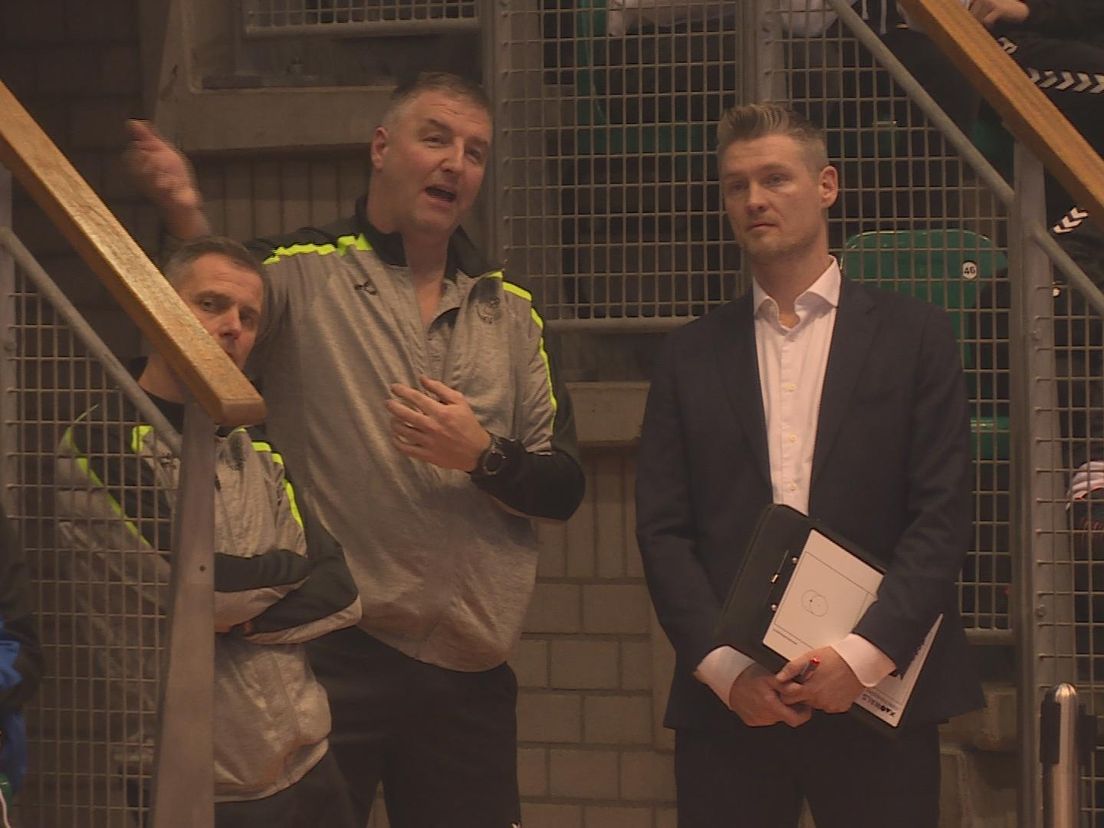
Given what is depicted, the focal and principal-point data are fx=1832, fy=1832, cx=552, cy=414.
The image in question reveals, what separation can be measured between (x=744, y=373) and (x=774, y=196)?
0.28m

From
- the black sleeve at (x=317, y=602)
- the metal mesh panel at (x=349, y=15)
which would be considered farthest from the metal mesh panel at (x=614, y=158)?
the black sleeve at (x=317, y=602)

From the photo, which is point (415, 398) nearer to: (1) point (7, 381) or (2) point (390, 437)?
(2) point (390, 437)

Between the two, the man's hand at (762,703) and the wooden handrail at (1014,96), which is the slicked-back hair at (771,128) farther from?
the man's hand at (762,703)

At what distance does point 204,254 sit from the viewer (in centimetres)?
277

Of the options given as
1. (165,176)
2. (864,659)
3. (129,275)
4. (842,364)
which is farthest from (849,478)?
(165,176)

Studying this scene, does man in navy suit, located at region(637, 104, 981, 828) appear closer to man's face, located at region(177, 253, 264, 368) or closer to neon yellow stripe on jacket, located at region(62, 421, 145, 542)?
man's face, located at region(177, 253, 264, 368)

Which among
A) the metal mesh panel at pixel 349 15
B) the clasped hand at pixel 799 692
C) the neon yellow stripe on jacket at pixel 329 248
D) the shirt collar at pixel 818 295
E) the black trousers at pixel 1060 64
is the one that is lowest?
the clasped hand at pixel 799 692

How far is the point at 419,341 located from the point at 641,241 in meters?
0.98

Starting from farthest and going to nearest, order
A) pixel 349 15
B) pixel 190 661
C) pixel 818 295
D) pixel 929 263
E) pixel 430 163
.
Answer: pixel 349 15, pixel 929 263, pixel 430 163, pixel 818 295, pixel 190 661

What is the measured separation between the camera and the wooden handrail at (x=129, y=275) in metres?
2.49

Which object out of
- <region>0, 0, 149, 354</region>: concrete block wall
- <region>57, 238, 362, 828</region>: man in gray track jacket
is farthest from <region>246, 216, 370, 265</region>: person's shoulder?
<region>0, 0, 149, 354</region>: concrete block wall

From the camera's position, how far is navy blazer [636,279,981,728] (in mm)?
2701

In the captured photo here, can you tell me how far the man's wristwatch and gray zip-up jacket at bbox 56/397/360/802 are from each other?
0.26m

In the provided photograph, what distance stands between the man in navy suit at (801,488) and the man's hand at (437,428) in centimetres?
27
